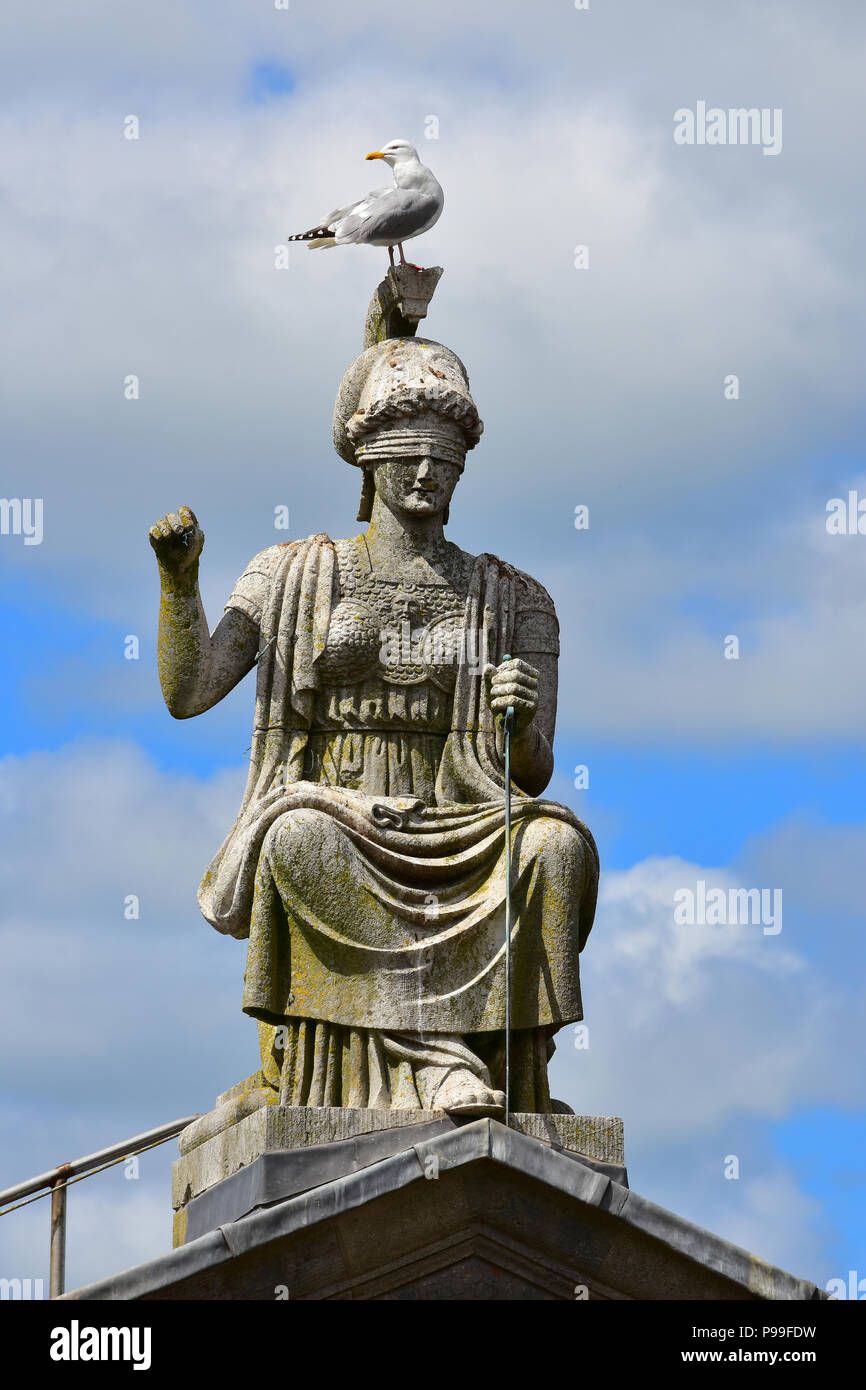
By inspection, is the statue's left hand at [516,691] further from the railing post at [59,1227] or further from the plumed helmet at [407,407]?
→ the railing post at [59,1227]

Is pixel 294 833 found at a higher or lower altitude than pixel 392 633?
lower

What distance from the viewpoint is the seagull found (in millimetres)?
17141

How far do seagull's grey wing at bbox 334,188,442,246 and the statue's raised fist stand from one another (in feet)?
Result: 7.71

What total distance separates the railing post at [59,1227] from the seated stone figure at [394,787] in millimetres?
1590

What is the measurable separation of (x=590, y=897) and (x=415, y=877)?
3.06 feet

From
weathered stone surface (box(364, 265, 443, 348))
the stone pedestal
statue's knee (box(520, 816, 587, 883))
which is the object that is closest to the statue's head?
weathered stone surface (box(364, 265, 443, 348))

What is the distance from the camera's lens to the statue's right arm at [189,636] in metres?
15.8

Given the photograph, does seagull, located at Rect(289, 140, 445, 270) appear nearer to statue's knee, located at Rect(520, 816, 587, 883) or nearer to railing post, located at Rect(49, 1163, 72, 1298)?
statue's knee, located at Rect(520, 816, 587, 883)

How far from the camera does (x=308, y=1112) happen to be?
14500mm

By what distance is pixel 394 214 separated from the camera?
56.2 ft

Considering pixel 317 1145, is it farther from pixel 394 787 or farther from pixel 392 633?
pixel 392 633

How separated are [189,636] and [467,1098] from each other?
10.3ft

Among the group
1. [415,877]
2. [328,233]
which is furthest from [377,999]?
[328,233]

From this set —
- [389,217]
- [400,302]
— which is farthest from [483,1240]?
[389,217]
